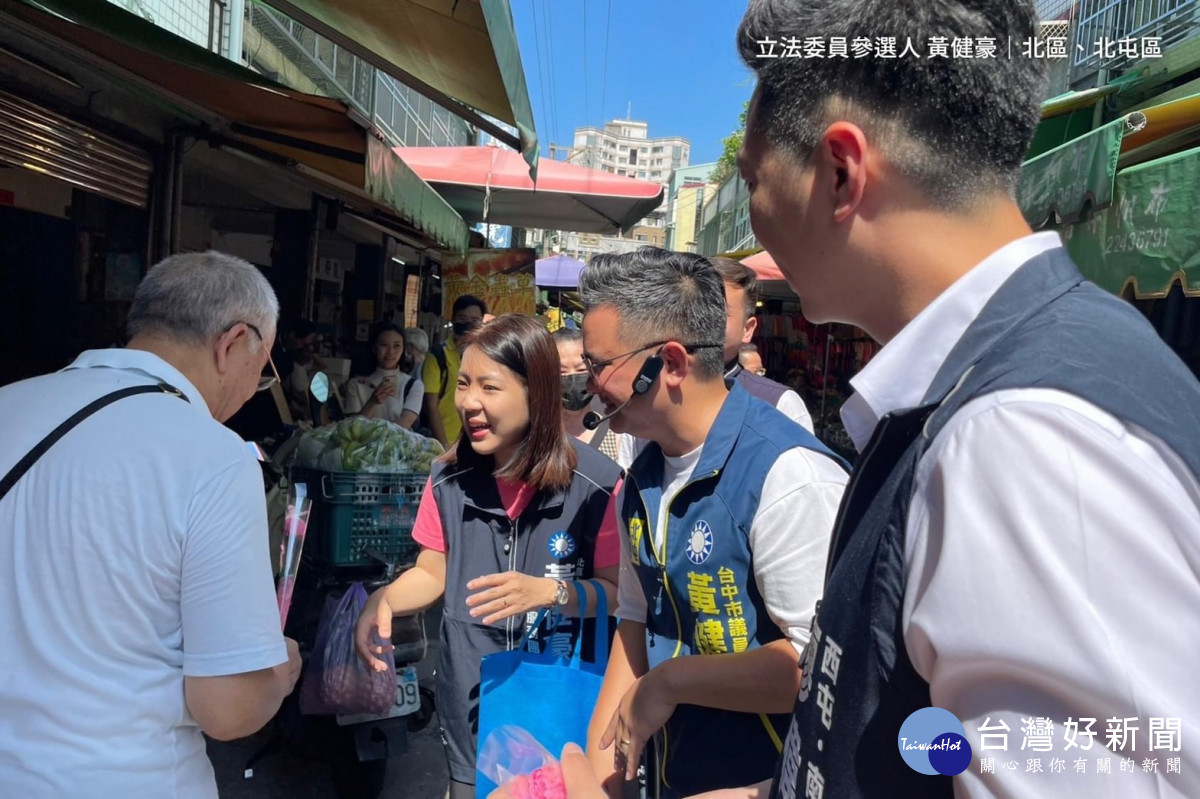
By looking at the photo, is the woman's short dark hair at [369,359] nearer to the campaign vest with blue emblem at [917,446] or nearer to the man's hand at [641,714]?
the man's hand at [641,714]

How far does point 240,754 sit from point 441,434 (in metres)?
2.70

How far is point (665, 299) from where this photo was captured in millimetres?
1829

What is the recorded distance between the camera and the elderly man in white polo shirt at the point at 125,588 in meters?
1.37

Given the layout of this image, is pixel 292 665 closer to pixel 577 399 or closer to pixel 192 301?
pixel 192 301

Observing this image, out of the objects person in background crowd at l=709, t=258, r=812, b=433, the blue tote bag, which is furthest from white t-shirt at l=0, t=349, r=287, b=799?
person in background crowd at l=709, t=258, r=812, b=433

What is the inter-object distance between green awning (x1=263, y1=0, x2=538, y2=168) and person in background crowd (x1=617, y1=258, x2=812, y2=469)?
1.28 meters

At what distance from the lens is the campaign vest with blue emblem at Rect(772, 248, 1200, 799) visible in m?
0.62

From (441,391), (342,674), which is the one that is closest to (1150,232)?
(342,674)

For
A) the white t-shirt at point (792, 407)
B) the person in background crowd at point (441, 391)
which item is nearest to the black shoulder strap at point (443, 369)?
the person in background crowd at point (441, 391)

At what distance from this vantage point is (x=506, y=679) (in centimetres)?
178

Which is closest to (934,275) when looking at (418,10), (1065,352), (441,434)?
(1065,352)

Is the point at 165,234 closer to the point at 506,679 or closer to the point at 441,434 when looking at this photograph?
the point at 441,434

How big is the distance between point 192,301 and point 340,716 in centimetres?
207

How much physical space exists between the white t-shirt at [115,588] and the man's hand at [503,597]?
0.55 metres
